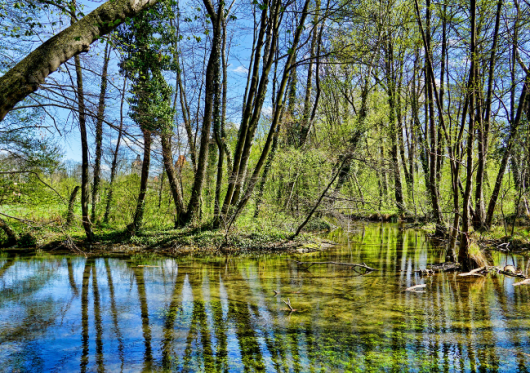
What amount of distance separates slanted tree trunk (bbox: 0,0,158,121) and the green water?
122 inches

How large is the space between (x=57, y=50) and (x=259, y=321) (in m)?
4.56

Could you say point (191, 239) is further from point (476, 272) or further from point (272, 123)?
point (476, 272)

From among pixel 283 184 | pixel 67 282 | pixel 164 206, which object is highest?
pixel 283 184

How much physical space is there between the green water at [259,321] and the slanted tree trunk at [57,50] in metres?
3.09

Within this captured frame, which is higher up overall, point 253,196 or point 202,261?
point 253,196

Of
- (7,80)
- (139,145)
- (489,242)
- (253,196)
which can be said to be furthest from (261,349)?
(489,242)

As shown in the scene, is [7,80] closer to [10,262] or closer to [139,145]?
[139,145]

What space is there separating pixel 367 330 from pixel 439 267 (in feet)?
16.2

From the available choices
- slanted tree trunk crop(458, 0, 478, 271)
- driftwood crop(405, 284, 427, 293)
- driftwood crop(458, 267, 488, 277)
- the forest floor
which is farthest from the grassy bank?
driftwood crop(405, 284, 427, 293)

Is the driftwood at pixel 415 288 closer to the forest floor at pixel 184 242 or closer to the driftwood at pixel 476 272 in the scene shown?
the driftwood at pixel 476 272

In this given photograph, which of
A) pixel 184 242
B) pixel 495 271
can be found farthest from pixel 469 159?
pixel 184 242

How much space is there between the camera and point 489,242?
41.6ft

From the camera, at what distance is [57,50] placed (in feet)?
12.7

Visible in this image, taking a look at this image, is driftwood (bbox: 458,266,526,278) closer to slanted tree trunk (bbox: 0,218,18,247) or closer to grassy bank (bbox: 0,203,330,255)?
grassy bank (bbox: 0,203,330,255)
